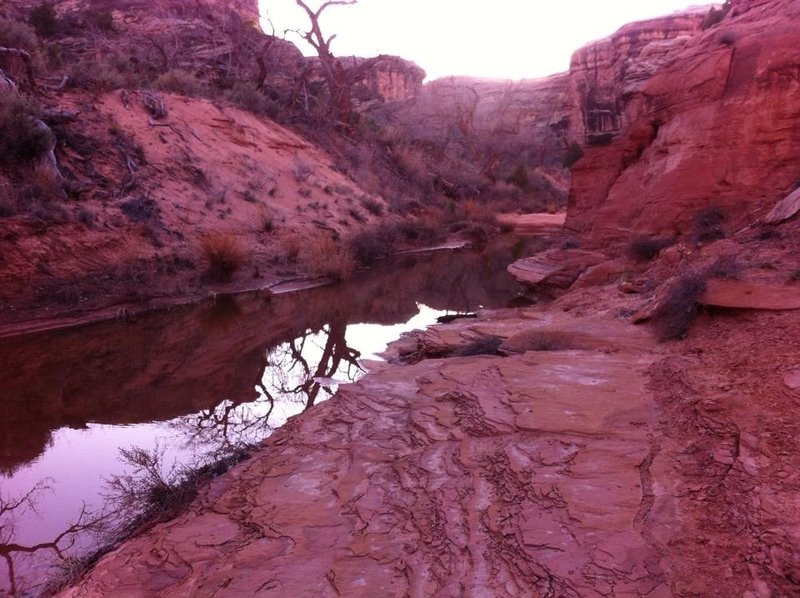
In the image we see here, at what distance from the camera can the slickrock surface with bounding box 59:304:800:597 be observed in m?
2.63

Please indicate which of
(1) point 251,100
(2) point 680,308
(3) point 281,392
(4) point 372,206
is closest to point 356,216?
(4) point 372,206

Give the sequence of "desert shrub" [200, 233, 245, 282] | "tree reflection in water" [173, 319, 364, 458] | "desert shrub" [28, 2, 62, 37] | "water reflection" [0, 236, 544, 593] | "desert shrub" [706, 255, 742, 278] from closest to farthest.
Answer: "water reflection" [0, 236, 544, 593] → "desert shrub" [706, 255, 742, 278] → "tree reflection in water" [173, 319, 364, 458] → "desert shrub" [200, 233, 245, 282] → "desert shrub" [28, 2, 62, 37]

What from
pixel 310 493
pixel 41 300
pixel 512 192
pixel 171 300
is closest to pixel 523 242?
pixel 512 192

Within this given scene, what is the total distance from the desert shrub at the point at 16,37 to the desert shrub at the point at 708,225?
53.8 feet

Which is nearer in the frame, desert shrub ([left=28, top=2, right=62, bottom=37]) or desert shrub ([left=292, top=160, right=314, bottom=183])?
desert shrub ([left=292, top=160, right=314, bottom=183])

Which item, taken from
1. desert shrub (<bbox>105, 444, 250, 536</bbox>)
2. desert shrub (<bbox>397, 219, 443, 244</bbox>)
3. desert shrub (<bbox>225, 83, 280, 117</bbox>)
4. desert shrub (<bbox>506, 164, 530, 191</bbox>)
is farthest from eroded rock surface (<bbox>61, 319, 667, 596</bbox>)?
desert shrub (<bbox>506, 164, 530, 191</bbox>)

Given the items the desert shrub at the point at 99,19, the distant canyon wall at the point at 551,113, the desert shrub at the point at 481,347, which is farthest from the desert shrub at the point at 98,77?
the distant canyon wall at the point at 551,113

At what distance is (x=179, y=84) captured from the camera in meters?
20.2

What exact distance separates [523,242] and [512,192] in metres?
12.1

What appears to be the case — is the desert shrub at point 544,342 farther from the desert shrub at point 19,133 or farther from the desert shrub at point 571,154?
the desert shrub at point 571,154

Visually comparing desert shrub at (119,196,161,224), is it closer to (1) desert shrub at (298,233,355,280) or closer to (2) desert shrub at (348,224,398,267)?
(1) desert shrub at (298,233,355,280)

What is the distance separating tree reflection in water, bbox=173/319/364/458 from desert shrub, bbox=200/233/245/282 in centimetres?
358

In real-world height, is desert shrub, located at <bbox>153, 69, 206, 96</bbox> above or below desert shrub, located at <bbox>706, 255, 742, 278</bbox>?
above

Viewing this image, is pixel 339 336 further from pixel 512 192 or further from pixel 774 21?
pixel 512 192
